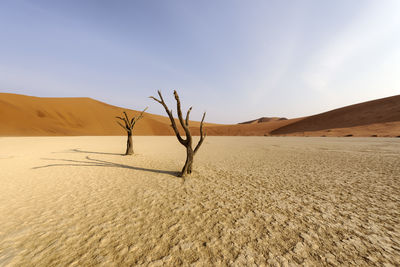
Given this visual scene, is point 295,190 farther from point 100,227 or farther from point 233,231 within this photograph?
point 100,227

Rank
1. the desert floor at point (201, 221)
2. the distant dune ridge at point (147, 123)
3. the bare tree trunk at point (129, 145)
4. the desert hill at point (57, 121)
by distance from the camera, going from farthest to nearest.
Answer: the desert hill at point (57, 121) → the distant dune ridge at point (147, 123) → the bare tree trunk at point (129, 145) → the desert floor at point (201, 221)

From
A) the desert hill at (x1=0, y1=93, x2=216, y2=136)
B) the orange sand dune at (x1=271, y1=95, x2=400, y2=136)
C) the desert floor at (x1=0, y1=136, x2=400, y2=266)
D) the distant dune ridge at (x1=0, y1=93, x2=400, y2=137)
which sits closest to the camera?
the desert floor at (x1=0, y1=136, x2=400, y2=266)

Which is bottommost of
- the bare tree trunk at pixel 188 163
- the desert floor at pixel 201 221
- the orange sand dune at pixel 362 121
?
the desert floor at pixel 201 221

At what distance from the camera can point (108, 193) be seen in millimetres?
4430

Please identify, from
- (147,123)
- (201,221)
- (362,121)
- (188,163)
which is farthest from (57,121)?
(362,121)

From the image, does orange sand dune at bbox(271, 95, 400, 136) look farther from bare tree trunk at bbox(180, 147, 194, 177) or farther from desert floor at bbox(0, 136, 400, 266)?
bare tree trunk at bbox(180, 147, 194, 177)

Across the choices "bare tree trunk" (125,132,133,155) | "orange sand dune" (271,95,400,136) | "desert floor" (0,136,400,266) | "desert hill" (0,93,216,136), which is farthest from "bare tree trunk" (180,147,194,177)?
"desert hill" (0,93,216,136)

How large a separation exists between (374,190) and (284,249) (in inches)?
172

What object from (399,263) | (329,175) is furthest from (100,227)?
(329,175)

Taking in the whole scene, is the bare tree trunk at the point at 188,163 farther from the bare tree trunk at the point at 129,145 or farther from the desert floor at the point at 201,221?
the bare tree trunk at the point at 129,145

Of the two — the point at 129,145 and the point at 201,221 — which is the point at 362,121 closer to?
the point at 129,145

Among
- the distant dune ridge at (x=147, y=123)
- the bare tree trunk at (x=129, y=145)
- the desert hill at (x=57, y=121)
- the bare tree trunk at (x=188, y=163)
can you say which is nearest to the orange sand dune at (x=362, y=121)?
the distant dune ridge at (x=147, y=123)

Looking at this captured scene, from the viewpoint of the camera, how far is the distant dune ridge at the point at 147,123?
28625 mm

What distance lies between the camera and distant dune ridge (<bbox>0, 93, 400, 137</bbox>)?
2862 centimetres
